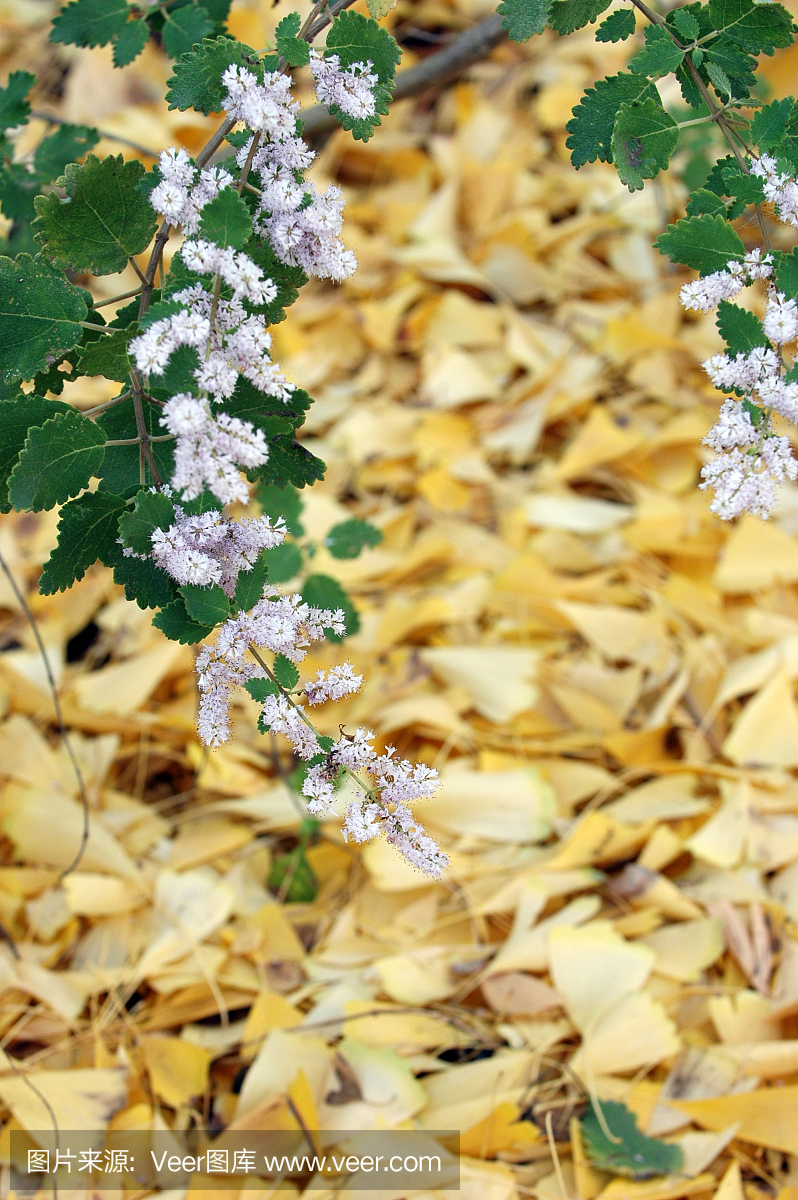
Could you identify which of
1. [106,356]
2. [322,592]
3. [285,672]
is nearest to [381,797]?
[285,672]

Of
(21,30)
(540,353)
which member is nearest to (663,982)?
(540,353)

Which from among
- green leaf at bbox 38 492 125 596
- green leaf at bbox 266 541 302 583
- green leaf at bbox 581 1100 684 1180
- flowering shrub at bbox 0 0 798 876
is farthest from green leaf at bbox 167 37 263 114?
green leaf at bbox 581 1100 684 1180

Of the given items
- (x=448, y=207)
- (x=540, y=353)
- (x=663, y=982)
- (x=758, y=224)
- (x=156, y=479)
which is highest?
(x=448, y=207)

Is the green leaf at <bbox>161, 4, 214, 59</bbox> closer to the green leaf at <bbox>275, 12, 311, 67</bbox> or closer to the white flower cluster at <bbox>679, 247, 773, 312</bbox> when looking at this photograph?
the green leaf at <bbox>275, 12, 311, 67</bbox>

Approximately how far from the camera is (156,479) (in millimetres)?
537

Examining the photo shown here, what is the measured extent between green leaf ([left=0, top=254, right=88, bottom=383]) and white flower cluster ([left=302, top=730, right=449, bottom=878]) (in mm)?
282

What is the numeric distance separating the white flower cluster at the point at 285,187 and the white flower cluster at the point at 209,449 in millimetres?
112

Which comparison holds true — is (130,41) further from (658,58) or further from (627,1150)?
(627,1150)

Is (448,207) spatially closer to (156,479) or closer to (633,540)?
(633,540)

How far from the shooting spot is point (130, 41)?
746 mm

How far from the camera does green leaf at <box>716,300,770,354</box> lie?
51 centimetres

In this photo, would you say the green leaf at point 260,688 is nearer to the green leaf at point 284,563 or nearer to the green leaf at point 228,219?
the green leaf at point 228,219

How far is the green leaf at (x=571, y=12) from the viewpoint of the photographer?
57cm

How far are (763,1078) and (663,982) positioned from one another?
115mm
